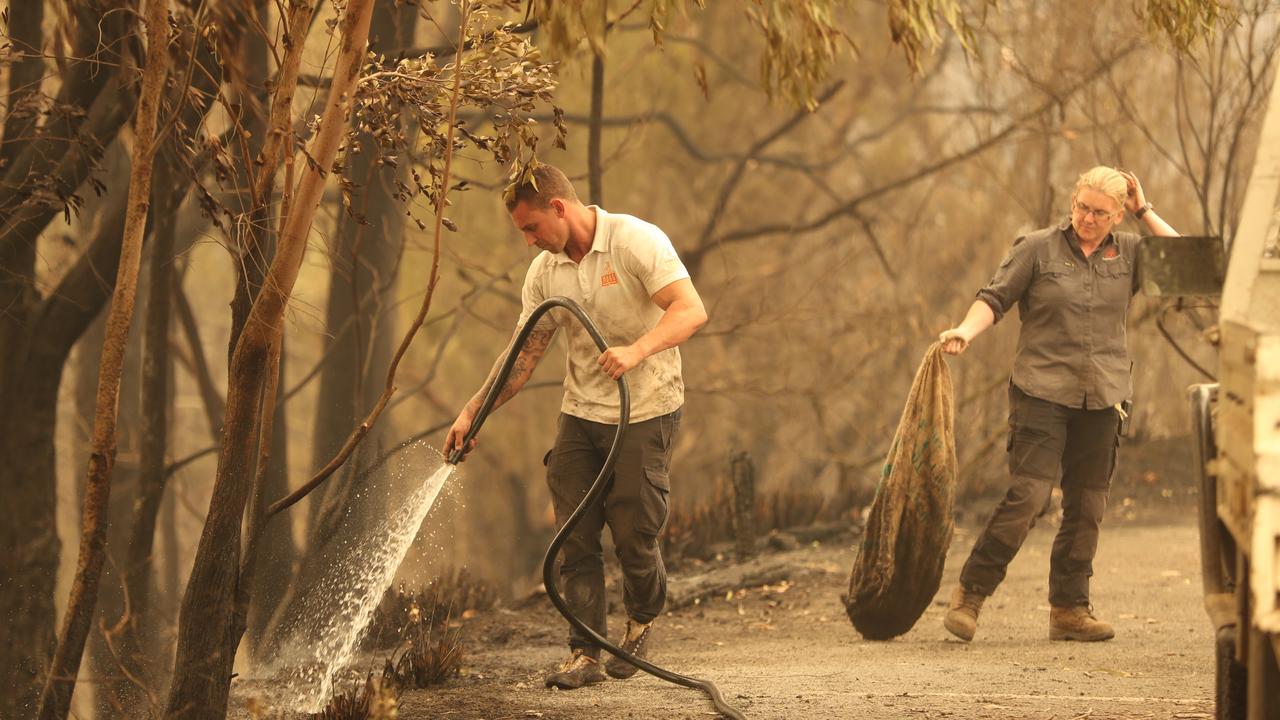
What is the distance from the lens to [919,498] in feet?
20.3

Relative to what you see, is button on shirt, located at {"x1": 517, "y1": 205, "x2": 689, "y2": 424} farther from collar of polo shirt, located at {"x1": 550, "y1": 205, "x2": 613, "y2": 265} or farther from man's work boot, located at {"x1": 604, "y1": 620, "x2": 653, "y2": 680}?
man's work boot, located at {"x1": 604, "y1": 620, "x2": 653, "y2": 680}

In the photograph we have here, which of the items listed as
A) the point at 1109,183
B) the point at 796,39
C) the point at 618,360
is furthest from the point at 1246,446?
the point at 1109,183

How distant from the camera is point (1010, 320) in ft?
46.2

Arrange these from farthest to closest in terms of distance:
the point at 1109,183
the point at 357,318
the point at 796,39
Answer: the point at 357,318 < the point at 1109,183 < the point at 796,39

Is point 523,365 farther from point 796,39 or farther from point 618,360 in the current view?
point 796,39

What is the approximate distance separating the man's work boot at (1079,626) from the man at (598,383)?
6.67ft

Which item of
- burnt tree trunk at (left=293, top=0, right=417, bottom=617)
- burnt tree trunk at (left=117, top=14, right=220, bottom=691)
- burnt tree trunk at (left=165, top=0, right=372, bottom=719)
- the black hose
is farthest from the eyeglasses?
burnt tree trunk at (left=117, top=14, right=220, bottom=691)

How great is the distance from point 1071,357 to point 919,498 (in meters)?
0.91

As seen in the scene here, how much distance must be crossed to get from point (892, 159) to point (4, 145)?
1347 centimetres

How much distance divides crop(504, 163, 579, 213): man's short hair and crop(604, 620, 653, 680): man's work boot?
1768 millimetres

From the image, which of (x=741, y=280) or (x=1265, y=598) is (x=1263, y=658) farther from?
(x=741, y=280)

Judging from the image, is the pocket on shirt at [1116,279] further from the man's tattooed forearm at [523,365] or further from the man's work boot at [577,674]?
the man's work boot at [577,674]

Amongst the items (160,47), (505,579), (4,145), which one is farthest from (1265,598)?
(505,579)

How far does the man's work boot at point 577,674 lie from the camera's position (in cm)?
541
